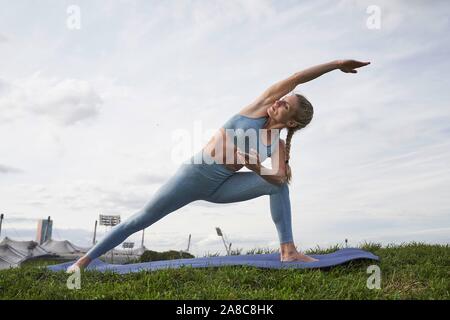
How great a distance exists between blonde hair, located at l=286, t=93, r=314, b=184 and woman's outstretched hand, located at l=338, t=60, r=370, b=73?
523mm

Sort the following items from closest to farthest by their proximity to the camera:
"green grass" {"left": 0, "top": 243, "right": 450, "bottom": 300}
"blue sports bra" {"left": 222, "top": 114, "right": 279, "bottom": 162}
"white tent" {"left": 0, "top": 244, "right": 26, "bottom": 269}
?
"green grass" {"left": 0, "top": 243, "right": 450, "bottom": 300} → "blue sports bra" {"left": 222, "top": 114, "right": 279, "bottom": 162} → "white tent" {"left": 0, "top": 244, "right": 26, "bottom": 269}

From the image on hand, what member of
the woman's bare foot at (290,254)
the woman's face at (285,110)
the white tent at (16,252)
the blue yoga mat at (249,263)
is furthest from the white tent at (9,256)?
the woman's face at (285,110)

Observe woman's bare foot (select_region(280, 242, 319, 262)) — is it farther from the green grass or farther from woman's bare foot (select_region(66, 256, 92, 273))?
woman's bare foot (select_region(66, 256, 92, 273))

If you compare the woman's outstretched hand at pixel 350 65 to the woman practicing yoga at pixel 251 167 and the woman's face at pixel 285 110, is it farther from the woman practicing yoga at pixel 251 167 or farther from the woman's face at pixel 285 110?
the woman's face at pixel 285 110

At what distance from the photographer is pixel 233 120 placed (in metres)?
5.72

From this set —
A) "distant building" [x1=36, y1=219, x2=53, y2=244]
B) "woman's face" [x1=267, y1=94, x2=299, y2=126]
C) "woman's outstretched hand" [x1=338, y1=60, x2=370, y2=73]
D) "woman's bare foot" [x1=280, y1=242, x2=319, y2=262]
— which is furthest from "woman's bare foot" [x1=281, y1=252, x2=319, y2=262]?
"distant building" [x1=36, y1=219, x2=53, y2=244]

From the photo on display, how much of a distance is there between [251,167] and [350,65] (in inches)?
61.1

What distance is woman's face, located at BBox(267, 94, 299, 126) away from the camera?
18.4 ft

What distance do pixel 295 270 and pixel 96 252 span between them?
236cm

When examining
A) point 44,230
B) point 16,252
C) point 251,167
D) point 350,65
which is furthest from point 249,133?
point 44,230

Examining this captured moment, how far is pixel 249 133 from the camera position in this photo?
5.59 m

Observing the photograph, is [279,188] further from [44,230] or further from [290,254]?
[44,230]
